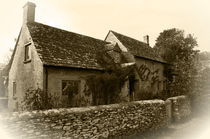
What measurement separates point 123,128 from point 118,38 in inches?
655

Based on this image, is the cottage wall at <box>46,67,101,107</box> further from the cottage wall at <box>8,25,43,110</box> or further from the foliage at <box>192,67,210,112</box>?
the foliage at <box>192,67,210,112</box>

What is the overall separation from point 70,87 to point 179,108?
885 centimetres

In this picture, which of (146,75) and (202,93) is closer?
(202,93)

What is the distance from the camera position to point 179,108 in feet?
46.3

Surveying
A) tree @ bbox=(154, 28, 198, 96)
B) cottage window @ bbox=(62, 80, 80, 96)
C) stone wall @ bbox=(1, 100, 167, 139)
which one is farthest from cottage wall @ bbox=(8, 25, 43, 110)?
tree @ bbox=(154, 28, 198, 96)

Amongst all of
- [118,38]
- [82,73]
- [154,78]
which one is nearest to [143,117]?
[82,73]

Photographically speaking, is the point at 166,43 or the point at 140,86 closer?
the point at 140,86

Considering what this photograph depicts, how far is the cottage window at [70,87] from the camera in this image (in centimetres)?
1399

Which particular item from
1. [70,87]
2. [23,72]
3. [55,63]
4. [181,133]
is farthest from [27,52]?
[181,133]

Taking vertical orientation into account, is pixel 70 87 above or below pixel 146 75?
below

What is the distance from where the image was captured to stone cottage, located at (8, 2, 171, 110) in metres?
13.2

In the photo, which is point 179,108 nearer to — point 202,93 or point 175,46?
point 202,93

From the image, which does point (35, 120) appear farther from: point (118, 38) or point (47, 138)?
point (118, 38)

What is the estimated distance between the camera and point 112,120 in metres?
8.49
